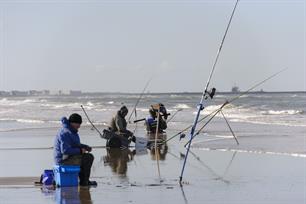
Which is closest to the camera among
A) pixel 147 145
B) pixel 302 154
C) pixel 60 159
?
pixel 60 159

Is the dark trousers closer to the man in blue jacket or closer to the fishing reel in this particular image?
the man in blue jacket

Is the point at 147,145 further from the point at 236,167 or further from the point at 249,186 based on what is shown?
the point at 249,186

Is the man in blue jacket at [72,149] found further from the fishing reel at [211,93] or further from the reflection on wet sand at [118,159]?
the fishing reel at [211,93]

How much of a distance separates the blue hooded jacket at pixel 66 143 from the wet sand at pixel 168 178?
578 millimetres

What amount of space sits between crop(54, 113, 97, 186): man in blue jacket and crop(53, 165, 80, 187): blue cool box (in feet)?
0.45

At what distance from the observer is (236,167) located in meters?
12.4

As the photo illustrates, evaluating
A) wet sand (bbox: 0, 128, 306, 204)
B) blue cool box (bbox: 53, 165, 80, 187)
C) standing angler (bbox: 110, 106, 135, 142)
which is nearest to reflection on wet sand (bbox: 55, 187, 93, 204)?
wet sand (bbox: 0, 128, 306, 204)

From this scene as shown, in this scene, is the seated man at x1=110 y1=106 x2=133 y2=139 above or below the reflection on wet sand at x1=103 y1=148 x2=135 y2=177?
above

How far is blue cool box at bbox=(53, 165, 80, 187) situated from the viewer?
10047 mm

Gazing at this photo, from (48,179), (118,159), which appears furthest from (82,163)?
(118,159)

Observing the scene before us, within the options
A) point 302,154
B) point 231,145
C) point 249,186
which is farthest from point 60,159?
point 231,145

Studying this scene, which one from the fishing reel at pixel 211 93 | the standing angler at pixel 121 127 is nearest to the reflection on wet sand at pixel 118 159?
the standing angler at pixel 121 127

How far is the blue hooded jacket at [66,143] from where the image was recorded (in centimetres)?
1018

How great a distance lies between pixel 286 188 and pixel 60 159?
3492 mm
